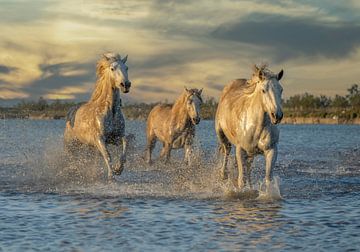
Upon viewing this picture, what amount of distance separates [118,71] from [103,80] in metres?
0.83

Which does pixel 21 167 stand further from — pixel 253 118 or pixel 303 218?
pixel 303 218

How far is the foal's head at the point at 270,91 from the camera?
33.6 ft

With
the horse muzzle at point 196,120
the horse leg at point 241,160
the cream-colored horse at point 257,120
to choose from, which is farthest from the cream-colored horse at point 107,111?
the horse muzzle at point 196,120

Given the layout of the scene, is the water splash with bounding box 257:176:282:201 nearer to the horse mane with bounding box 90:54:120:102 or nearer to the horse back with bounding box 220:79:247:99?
the horse back with bounding box 220:79:247:99

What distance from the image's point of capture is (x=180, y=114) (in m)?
17.9

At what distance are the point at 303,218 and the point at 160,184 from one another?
16.6 feet

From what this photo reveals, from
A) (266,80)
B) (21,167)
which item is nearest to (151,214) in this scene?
(266,80)

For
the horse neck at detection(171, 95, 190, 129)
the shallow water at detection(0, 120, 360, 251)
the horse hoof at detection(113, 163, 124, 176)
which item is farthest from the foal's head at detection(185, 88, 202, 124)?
the horse hoof at detection(113, 163, 124, 176)

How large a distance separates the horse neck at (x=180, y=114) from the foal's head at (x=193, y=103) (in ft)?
1.20

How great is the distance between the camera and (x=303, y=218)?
9.39 m

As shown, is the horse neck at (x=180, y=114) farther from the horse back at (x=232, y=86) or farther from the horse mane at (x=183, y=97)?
the horse back at (x=232, y=86)

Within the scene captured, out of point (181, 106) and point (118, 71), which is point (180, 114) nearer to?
point (181, 106)

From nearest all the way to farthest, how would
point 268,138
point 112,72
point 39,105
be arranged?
point 268,138 < point 112,72 < point 39,105

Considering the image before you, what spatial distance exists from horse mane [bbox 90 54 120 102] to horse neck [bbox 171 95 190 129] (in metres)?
4.46
